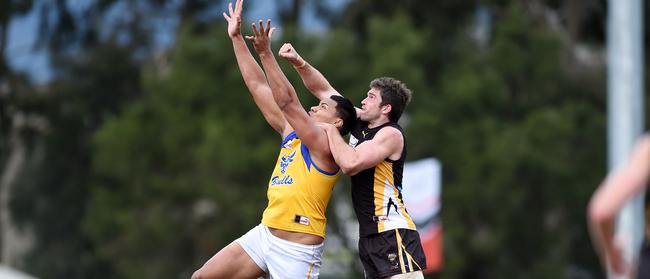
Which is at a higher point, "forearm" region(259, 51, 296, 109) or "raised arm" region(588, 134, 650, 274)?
"forearm" region(259, 51, 296, 109)

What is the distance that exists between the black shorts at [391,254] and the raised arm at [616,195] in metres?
3.30

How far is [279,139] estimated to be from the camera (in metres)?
27.1

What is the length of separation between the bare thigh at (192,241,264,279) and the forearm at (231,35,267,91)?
45.6 inches

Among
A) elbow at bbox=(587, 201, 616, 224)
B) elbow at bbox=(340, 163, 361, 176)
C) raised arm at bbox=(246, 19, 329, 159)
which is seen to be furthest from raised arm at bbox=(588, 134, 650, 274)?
raised arm at bbox=(246, 19, 329, 159)

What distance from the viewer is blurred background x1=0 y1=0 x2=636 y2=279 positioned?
26812 millimetres

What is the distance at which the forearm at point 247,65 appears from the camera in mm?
7758

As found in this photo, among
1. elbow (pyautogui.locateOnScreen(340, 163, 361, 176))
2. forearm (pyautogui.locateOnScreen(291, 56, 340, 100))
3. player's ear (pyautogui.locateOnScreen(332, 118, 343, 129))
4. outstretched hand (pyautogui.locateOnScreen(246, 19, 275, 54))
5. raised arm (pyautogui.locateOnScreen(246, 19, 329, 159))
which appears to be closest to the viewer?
elbow (pyautogui.locateOnScreen(340, 163, 361, 176))

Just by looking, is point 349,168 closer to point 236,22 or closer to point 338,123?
point 338,123

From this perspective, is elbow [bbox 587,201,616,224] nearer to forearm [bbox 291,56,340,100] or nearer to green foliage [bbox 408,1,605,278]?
forearm [bbox 291,56,340,100]

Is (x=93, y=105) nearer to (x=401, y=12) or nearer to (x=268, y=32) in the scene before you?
(x=401, y=12)

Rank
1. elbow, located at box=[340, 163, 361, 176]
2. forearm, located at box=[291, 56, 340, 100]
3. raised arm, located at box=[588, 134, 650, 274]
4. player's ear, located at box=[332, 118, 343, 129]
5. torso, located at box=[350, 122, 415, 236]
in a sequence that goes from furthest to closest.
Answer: forearm, located at box=[291, 56, 340, 100]
player's ear, located at box=[332, 118, 343, 129]
torso, located at box=[350, 122, 415, 236]
elbow, located at box=[340, 163, 361, 176]
raised arm, located at box=[588, 134, 650, 274]

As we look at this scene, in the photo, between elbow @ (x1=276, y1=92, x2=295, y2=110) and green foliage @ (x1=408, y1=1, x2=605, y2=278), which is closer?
elbow @ (x1=276, y1=92, x2=295, y2=110)

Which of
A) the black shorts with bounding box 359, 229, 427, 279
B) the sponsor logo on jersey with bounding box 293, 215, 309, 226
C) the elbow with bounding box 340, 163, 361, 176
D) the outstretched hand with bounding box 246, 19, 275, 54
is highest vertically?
the outstretched hand with bounding box 246, 19, 275, 54

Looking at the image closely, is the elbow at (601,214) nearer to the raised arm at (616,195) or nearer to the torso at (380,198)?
the raised arm at (616,195)
